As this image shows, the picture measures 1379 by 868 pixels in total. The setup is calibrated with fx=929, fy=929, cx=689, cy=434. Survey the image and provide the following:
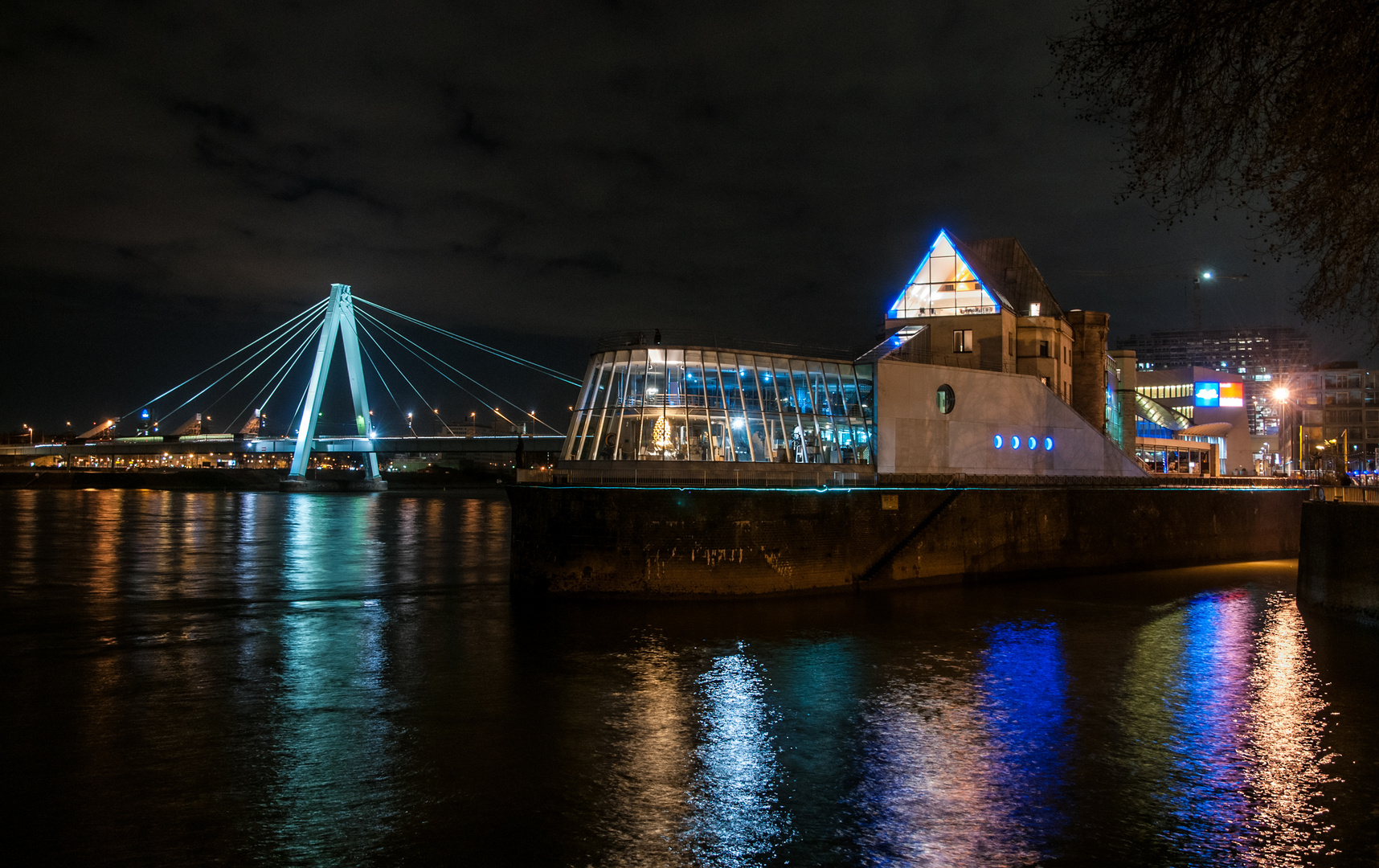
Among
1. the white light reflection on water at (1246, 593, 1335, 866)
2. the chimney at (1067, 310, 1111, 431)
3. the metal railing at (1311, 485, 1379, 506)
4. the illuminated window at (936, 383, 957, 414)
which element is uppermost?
the chimney at (1067, 310, 1111, 431)

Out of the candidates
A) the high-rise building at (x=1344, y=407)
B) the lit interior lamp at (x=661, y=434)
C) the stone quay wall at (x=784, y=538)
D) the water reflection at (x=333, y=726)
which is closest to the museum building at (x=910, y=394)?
the lit interior lamp at (x=661, y=434)

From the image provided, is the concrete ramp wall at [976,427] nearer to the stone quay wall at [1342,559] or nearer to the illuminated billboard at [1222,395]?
the stone quay wall at [1342,559]

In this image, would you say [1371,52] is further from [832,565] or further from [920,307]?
[920,307]

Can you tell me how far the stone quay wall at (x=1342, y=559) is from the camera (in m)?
23.0

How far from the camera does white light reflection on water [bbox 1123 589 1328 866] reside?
1053cm

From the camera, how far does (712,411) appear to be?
3025 cm

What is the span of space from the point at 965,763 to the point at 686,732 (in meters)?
4.08

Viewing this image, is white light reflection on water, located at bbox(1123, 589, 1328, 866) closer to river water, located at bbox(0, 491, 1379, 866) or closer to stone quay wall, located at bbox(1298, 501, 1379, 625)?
river water, located at bbox(0, 491, 1379, 866)

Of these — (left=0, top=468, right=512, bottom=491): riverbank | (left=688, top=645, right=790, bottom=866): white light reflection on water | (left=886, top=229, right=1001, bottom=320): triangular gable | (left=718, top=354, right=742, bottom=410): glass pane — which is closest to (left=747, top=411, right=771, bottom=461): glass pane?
(left=718, top=354, right=742, bottom=410): glass pane

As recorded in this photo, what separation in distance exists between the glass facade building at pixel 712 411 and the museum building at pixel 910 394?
0.04m

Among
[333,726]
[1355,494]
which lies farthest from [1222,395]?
[333,726]

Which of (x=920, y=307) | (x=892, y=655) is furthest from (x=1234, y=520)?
(x=892, y=655)

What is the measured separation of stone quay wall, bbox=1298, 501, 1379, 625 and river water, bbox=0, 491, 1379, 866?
3.32 feet

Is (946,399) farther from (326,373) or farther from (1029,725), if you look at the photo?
(326,373)
